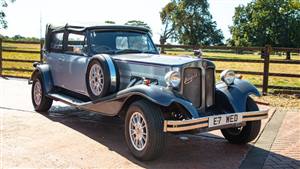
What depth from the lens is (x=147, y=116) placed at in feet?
16.9

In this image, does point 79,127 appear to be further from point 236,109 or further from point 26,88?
point 26,88

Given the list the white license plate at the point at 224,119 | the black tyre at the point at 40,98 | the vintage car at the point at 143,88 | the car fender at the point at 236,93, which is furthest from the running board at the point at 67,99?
the white license plate at the point at 224,119

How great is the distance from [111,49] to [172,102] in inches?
90.2

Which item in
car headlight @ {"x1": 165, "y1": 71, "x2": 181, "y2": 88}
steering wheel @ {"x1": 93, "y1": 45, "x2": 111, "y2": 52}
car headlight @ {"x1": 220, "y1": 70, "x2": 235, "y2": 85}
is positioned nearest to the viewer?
car headlight @ {"x1": 165, "y1": 71, "x2": 181, "y2": 88}

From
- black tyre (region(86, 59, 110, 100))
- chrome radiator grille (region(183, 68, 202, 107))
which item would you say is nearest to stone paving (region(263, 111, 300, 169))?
chrome radiator grille (region(183, 68, 202, 107))

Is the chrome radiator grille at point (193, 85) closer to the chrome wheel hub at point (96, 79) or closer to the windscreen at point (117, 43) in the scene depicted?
the chrome wheel hub at point (96, 79)

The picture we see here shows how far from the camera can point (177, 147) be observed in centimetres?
611

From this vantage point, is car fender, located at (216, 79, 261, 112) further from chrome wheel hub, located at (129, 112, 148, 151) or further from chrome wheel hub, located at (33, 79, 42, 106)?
chrome wheel hub, located at (33, 79, 42, 106)

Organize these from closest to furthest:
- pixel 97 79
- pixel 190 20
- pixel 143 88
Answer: pixel 143 88 → pixel 97 79 → pixel 190 20

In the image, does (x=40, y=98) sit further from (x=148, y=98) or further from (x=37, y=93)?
(x=148, y=98)

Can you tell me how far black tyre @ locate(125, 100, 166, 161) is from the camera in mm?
5082

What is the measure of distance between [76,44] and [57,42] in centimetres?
95

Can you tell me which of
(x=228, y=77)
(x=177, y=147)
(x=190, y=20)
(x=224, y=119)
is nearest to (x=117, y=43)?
(x=228, y=77)

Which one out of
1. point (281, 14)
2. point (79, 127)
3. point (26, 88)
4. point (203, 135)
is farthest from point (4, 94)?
point (281, 14)
